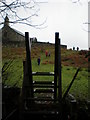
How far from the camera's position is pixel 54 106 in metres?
4.36

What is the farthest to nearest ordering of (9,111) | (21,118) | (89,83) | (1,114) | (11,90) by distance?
(89,83) < (11,90) < (9,111) < (1,114) < (21,118)

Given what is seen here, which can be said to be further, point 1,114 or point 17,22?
point 1,114

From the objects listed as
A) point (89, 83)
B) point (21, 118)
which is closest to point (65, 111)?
point (21, 118)

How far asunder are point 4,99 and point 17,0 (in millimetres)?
2689

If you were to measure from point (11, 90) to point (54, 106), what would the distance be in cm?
143

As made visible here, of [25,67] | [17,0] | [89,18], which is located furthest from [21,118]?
[89,18]

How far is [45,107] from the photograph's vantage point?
4.45 m

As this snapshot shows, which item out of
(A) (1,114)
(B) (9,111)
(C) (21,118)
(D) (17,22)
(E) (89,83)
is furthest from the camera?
(E) (89,83)

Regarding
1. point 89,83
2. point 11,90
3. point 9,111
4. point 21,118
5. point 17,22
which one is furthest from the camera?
point 89,83

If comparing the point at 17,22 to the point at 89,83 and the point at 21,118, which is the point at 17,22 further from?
the point at 89,83

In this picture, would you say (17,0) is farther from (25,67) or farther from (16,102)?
(16,102)

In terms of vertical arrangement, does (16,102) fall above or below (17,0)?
below

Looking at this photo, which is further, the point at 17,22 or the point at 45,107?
the point at 45,107

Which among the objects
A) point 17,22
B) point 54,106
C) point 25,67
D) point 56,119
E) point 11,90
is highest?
point 17,22
